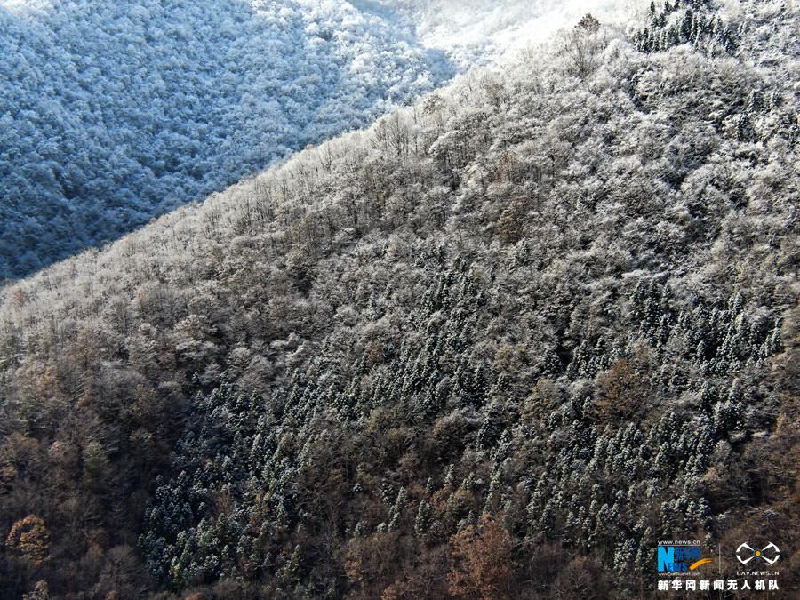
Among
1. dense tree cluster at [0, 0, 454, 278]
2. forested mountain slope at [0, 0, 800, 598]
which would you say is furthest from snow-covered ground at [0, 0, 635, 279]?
forested mountain slope at [0, 0, 800, 598]

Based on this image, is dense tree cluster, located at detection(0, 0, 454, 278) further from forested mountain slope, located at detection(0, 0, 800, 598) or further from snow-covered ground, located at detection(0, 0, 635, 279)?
forested mountain slope, located at detection(0, 0, 800, 598)

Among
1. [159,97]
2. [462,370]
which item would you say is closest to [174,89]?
[159,97]

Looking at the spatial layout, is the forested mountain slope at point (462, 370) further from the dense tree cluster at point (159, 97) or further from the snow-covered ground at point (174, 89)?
the dense tree cluster at point (159, 97)

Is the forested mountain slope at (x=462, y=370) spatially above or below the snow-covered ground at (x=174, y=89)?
below

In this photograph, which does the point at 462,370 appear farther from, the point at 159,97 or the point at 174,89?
the point at 174,89

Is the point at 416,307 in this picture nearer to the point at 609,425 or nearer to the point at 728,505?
the point at 609,425

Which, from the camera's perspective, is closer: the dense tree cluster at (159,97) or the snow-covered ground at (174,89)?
the snow-covered ground at (174,89)

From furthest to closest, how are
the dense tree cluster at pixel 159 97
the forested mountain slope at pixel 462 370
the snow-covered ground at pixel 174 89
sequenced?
the dense tree cluster at pixel 159 97
the snow-covered ground at pixel 174 89
the forested mountain slope at pixel 462 370

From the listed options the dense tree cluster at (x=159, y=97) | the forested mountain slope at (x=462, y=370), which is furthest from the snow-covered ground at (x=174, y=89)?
the forested mountain slope at (x=462, y=370)

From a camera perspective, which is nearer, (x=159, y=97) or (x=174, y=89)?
(x=159, y=97)
